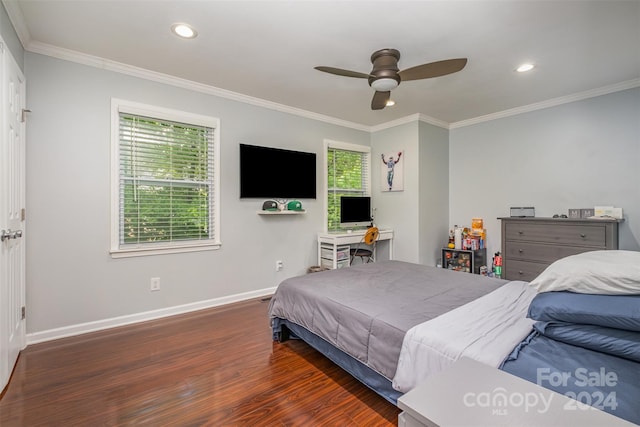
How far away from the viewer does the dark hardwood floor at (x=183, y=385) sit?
163 cm

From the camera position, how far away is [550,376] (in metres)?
1.09

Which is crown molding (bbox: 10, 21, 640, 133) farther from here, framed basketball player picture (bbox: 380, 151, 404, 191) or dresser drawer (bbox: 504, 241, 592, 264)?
dresser drawer (bbox: 504, 241, 592, 264)

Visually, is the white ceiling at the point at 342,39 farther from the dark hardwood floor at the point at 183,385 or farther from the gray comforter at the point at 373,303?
the dark hardwood floor at the point at 183,385

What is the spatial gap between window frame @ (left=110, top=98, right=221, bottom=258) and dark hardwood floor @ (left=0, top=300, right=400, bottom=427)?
798 mm

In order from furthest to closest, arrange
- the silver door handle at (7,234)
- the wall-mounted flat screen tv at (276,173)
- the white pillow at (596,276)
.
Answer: the wall-mounted flat screen tv at (276,173)
the silver door handle at (7,234)
the white pillow at (596,276)

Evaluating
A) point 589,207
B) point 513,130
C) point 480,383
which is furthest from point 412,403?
point 513,130

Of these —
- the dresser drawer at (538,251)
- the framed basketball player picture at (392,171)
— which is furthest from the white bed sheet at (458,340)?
the framed basketball player picture at (392,171)

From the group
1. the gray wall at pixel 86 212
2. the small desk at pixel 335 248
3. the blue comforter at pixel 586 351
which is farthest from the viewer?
the small desk at pixel 335 248

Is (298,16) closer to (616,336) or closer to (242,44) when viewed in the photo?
(242,44)

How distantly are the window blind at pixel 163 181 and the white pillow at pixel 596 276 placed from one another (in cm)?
319

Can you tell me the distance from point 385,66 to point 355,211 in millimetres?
2531

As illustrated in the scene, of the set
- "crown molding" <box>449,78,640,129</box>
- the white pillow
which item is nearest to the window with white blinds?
"crown molding" <box>449,78,640,129</box>

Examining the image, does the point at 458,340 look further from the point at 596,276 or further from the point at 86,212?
the point at 86,212

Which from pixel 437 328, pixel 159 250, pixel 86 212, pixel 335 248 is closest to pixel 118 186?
pixel 86 212
